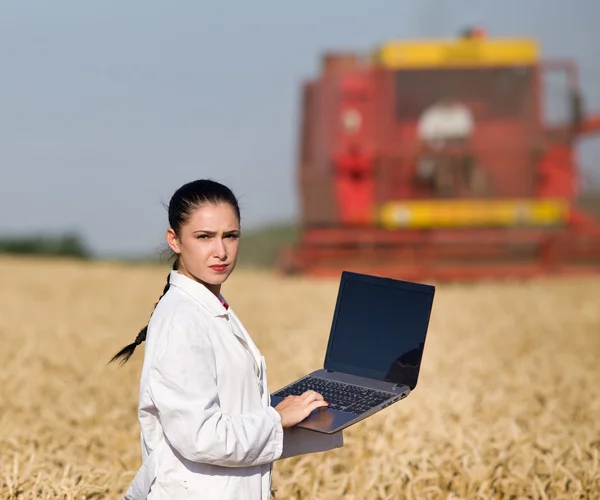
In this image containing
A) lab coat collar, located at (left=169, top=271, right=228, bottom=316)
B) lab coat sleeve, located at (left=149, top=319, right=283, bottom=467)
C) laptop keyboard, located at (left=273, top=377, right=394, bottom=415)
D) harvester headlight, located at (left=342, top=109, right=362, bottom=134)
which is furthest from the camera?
harvester headlight, located at (left=342, top=109, right=362, bottom=134)

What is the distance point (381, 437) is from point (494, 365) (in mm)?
2579

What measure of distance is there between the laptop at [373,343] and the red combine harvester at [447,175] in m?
9.83

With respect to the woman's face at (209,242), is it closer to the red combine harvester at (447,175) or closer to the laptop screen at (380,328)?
the laptop screen at (380,328)

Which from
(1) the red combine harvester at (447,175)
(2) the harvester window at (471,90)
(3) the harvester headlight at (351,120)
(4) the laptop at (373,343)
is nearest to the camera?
(4) the laptop at (373,343)

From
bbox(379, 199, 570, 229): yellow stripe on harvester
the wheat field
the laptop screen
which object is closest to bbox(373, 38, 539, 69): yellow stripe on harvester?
bbox(379, 199, 570, 229): yellow stripe on harvester

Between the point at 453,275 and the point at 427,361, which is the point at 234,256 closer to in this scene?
the point at 427,361

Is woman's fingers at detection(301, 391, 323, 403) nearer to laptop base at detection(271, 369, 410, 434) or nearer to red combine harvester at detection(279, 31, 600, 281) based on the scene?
laptop base at detection(271, 369, 410, 434)

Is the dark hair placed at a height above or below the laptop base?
above

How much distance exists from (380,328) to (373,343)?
0.16ft

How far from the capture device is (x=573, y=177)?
13.3 meters

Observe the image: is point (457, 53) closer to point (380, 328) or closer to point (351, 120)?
point (351, 120)

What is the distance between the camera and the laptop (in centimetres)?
262

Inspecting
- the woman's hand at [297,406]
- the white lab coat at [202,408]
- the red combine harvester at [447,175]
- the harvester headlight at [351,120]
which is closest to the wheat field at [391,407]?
the white lab coat at [202,408]

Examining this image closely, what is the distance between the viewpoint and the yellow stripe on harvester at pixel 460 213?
12781 mm
